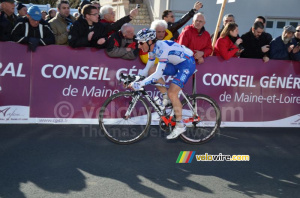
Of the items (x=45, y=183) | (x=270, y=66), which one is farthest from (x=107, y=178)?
(x=270, y=66)

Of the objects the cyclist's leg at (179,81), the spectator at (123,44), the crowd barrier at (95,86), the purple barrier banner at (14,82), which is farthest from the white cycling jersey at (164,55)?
the purple barrier banner at (14,82)

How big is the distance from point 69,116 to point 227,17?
431 centimetres

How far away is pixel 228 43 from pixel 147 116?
245 centimetres

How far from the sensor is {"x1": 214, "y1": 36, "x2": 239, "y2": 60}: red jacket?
661cm

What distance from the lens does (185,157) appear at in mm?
5004

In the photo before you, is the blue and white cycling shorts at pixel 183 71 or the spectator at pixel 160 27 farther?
the spectator at pixel 160 27

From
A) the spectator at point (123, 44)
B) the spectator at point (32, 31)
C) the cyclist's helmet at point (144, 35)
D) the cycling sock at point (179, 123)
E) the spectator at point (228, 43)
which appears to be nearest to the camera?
the cyclist's helmet at point (144, 35)

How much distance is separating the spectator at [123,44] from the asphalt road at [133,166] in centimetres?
151

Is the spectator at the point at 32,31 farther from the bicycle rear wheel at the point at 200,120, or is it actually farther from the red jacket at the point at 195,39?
the bicycle rear wheel at the point at 200,120

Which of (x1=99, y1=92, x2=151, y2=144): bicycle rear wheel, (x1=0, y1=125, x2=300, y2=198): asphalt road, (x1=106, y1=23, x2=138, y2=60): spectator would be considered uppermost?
(x1=106, y1=23, x2=138, y2=60): spectator

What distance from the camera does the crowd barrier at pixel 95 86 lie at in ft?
19.9

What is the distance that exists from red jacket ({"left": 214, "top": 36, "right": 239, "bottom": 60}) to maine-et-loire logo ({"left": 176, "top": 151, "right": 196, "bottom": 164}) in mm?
2376

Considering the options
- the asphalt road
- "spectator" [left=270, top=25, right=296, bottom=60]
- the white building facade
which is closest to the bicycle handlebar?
the asphalt road

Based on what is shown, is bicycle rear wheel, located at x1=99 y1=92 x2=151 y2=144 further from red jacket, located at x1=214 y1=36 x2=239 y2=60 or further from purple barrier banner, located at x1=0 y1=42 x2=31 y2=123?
red jacket, located at x1=214 y1=36 x2=239 y2=60
